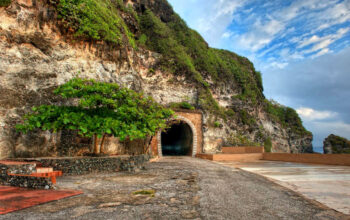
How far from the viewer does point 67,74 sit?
43.1 ft

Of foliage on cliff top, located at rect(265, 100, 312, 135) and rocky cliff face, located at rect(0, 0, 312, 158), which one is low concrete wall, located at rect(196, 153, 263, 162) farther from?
foliage on cliff top, located at rect(265, 100, 312, 135)

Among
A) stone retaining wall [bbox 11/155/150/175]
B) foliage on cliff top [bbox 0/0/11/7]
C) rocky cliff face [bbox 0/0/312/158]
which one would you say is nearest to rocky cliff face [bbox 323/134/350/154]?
rocky cliff face [bbox 0/0/312/158]

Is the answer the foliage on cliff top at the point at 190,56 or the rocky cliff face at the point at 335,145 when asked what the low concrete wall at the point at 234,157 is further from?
the rocky cliff face at the point at 335,145

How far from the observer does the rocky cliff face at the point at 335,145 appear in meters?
31.0

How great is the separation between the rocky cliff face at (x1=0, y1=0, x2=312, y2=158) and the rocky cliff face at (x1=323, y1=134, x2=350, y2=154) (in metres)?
12.7

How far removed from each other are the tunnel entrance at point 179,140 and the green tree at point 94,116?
43.3ft

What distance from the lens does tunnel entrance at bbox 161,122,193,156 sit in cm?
2373

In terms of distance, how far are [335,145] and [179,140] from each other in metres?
24.4

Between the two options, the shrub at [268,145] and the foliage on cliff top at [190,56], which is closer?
the foliage on cliff top at [190,56]

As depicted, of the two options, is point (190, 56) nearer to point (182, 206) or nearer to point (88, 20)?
point (88, 20)

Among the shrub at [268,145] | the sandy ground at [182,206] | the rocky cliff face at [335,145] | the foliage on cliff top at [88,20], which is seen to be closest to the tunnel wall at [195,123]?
the foliage on cliff top at [88,20]

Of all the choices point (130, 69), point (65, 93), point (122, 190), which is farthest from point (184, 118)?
point (122, 190)

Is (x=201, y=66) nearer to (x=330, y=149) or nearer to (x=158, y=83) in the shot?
(x=158, y=83)

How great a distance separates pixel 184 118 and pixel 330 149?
84.3 ft
